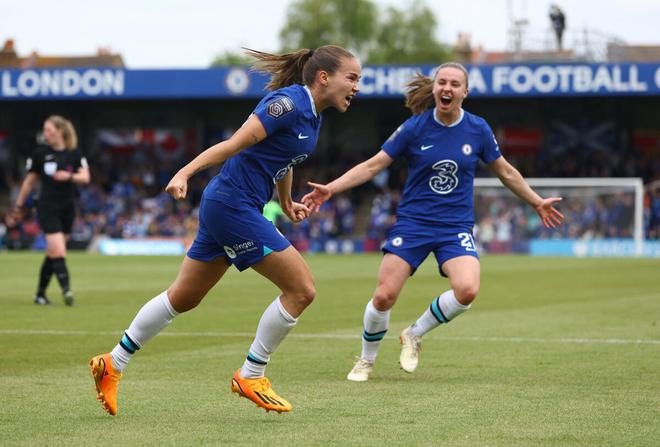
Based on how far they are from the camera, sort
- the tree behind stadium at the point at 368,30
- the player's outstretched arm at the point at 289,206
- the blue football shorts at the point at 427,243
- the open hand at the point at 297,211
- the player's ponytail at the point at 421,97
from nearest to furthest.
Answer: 1. the player's outstretched arm at the point at 289,206
2. the open hand at the point at 297,211
3. the blue football shorts at the point at 427,243
4. the player's ponytail at the point at 421,97
5. the tree behind stadium at the point at 368,30

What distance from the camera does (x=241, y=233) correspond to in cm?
→ 645

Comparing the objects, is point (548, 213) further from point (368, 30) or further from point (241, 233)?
point (368, 30)

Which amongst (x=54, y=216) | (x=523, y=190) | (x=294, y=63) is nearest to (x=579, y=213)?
(x=54, y=216)

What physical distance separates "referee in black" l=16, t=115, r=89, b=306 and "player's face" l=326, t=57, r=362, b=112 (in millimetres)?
8030

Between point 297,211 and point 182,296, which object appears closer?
point 182,296

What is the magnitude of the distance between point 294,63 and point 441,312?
253cm

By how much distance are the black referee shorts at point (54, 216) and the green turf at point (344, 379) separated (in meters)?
1.02

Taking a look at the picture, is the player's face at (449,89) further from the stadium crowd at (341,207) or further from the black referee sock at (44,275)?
the stadium crowd at (341,207)

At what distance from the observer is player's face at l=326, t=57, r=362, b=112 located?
6711mm

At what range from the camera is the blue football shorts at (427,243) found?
844 cm

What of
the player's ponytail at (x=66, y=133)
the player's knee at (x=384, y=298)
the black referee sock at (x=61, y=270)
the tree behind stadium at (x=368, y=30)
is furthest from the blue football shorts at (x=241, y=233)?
the tree behind stadium at (x=368, y=30)

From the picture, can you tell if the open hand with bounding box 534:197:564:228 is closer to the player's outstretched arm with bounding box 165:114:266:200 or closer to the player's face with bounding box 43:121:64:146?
the player's outstretched arm with bounding box 165:114:266:200

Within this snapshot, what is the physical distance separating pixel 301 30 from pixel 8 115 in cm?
3328

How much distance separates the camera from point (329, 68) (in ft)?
22.0
